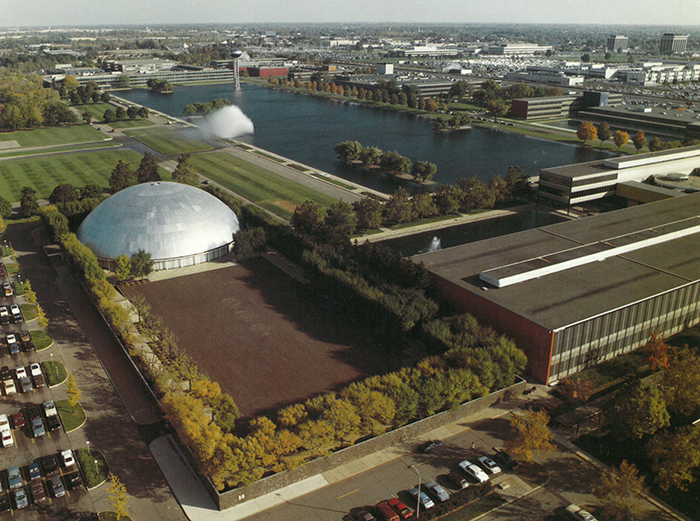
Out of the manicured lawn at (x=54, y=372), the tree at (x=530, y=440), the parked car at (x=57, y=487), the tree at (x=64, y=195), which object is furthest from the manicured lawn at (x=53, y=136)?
the tree at (x=530, y=440)

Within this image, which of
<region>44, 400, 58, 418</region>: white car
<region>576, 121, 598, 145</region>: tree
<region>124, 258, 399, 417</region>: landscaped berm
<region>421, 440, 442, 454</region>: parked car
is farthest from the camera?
<region>576, 121, 598, 145</region>: tree

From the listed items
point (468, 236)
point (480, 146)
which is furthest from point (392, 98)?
point (468, 236)

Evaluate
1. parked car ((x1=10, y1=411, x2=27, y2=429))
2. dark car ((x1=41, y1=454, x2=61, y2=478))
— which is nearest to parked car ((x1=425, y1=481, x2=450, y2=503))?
dark car ((x1=41, y1=454, x2=61, y2=478))

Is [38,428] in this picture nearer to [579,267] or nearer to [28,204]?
[579,267]

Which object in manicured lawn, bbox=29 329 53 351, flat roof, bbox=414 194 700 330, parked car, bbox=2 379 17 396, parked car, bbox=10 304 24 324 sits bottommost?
parked car, bbox=2 379 17 396

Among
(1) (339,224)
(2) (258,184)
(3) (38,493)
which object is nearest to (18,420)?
(3) (38,493)

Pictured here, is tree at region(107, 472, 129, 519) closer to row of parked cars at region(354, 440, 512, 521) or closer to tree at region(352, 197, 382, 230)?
row of parked cars at region(354, 440, 512, 521)

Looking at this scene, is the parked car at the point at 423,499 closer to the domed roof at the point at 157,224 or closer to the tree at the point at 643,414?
the tree at the point at 643,414
